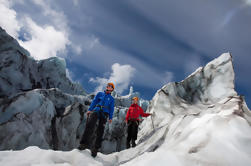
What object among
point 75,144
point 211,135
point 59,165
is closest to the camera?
point 211,135

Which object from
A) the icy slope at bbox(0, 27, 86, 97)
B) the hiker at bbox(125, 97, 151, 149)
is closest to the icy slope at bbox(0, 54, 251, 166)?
the hiker at bbox(125, 97, 151, 149)

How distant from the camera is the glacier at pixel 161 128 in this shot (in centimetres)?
242

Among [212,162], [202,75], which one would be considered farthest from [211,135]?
[202,75]

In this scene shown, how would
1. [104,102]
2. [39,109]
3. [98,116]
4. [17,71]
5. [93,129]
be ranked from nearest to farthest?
[93,129], [98,116], [104,102], [39,109], [17,71]

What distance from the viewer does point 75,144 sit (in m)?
14.9

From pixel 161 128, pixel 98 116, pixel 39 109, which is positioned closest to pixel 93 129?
pixel 98 116

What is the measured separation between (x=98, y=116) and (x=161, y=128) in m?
2.55

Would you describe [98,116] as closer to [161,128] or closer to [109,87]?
[109,87]

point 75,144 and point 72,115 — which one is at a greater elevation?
point 72,115

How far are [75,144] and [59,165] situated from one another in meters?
12.8

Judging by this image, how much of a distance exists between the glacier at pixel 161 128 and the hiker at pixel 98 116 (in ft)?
0.87

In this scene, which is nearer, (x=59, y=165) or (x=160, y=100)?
(x=59, y=165)

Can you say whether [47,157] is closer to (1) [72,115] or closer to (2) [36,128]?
(2) [36,128]

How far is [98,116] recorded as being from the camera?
4.56 metres
